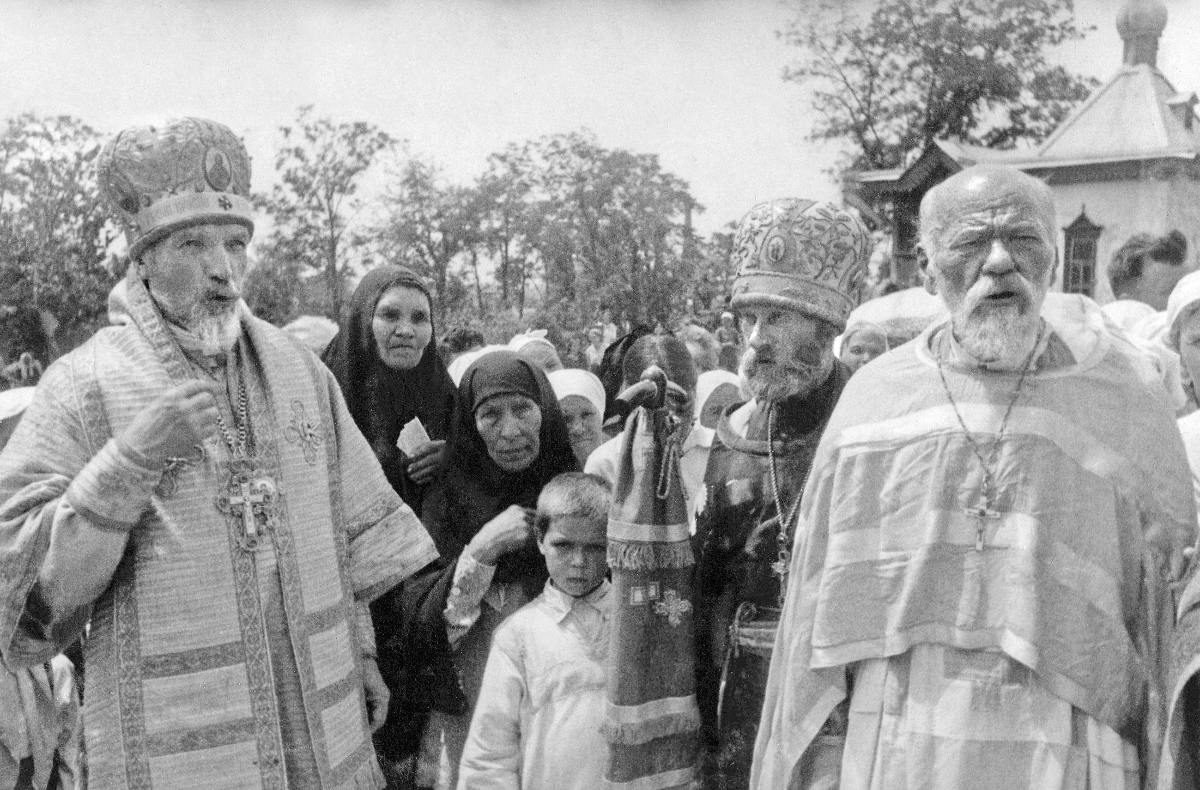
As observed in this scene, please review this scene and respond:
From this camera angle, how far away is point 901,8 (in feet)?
43.2

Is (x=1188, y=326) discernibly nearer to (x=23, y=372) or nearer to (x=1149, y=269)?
(x=1149, y=269)

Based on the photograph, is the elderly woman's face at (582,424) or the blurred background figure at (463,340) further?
the blurred background figure at (463,340)

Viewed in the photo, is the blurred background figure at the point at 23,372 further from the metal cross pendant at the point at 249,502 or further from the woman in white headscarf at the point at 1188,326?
the woman in white headscarf at the point at 1188,326

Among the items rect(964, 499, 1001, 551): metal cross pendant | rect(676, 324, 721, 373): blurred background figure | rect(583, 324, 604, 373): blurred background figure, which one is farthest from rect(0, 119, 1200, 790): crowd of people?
rect(583, 324, 604, 373): blurred background figure

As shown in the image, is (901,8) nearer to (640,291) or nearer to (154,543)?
(640,291)

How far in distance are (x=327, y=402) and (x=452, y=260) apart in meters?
4.06

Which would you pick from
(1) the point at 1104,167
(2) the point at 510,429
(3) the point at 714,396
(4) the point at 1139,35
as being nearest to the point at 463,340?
(3) the point at 714,396

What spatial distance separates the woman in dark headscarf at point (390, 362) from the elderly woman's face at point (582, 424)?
615mm

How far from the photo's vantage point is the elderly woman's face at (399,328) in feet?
14.1

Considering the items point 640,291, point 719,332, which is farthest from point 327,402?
point 719,332

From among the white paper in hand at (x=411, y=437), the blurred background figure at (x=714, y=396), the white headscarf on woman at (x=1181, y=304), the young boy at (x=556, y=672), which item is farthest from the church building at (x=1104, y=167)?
the young boy at (x=556, y=672)

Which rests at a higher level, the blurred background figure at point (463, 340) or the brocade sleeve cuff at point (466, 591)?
the blurred background figure at point (463, 340)

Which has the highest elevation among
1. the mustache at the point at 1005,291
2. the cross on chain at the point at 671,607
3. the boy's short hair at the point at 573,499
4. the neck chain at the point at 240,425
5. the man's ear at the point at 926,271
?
the man's ear at the point at 926,271

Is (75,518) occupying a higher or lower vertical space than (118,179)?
lower
